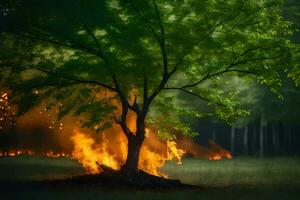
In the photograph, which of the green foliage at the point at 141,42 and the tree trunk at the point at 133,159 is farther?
the tree trunk at the point at 133,159

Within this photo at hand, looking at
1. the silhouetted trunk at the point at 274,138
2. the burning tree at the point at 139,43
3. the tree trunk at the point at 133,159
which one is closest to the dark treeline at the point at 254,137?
the silhouetted trunk at the point at 274,138

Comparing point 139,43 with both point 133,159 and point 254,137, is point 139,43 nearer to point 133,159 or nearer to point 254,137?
point 133,159

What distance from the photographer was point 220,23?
22.0 metres

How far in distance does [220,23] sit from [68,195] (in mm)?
9734

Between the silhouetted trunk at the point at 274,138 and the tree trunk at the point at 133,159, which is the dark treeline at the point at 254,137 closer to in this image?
the silhouetted trunk at the point at 274,138

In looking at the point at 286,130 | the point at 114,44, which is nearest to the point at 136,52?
the point at 114,44

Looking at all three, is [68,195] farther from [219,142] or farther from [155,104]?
[219,142]

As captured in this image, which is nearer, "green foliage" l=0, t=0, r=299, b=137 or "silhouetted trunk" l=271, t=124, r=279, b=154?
"green foliage" l=0, t=0, r=299, b=137

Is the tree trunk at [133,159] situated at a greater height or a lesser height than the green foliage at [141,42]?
lesser

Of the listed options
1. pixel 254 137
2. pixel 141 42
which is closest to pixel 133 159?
pixel 141 42

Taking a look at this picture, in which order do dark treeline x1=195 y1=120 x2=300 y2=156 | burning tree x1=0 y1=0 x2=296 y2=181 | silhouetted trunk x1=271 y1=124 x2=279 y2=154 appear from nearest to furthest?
burning tree x1=0 y1=0 x2=296 y2=181, silhouetted trunk x1=271 y1=124 x2=279 y2=154, dark treeline x1=195 y1=120 x2=300 y2=156

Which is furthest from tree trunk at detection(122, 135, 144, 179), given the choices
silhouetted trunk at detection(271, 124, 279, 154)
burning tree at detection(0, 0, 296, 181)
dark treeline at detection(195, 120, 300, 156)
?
dark treeline at detection(195, 120, 300, 156)

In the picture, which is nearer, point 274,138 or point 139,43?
point 139,43

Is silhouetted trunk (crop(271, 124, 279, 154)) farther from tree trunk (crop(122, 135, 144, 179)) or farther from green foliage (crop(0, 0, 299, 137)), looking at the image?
tree trunk (crop(122, 135, 144, 179))
